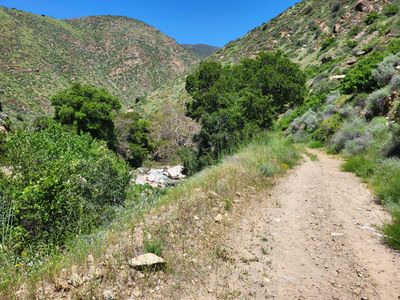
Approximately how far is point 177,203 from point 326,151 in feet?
32.6

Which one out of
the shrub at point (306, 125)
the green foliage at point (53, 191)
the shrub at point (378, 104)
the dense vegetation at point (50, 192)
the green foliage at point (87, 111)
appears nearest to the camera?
the dense vegetation at point (50, 192)

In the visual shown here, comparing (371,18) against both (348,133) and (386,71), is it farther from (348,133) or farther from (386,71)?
(348,133)

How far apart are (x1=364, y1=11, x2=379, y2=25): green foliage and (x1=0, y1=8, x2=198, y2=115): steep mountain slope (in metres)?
43.1

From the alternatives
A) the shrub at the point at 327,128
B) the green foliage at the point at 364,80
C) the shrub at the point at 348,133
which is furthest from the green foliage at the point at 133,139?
the shrub at the point at 348,133

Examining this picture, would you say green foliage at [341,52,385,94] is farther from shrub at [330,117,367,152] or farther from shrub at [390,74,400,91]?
shrub at [330,117,367,152]

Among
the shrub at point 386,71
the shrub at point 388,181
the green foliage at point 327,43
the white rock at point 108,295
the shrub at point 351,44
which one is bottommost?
the shrub at point 388,181

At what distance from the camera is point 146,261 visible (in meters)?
3.98

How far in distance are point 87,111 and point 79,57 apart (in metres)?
52.6

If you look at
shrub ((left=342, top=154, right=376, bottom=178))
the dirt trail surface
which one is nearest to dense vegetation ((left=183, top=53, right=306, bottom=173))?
shrub ((left=342, top=154, right=376, bottom=178))

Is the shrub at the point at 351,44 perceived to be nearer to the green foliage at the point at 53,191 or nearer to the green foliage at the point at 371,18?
the green foliage at the point at 371,18

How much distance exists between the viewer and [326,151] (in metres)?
14.0

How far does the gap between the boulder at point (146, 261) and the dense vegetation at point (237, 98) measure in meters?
10.5

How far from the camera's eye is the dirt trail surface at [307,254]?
12.2ft

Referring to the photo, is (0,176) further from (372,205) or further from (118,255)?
(372,205)
